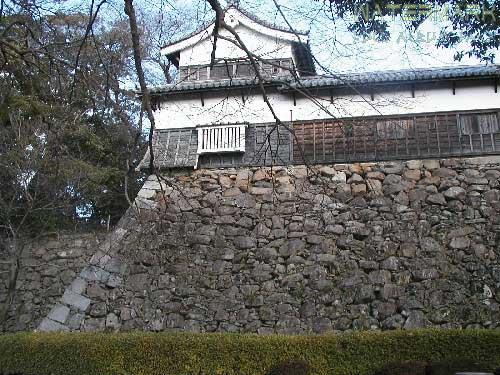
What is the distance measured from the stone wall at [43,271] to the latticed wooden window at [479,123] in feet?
31.0

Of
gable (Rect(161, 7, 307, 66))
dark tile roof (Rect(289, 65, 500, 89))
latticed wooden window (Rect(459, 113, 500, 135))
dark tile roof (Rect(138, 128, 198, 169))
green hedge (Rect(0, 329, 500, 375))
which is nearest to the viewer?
green hedge (Rect(0, 329, 500, 375))

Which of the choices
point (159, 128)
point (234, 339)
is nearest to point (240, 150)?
point (159, 128)

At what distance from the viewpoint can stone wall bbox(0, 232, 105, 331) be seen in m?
13.9

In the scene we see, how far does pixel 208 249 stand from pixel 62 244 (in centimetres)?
518

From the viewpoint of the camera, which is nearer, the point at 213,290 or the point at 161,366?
the point at 161,366

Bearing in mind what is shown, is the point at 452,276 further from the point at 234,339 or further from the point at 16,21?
the point at 16,21

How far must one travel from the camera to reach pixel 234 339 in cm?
817

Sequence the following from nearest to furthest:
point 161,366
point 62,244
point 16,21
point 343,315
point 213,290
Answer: point 16,21 → point 161,366 → point 343,315 → point 213,290 → point 62,244

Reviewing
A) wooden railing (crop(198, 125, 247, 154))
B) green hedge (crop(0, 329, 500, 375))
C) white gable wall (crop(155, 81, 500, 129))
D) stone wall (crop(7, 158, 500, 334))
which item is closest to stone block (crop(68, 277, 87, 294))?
stone wall (crop(7, 158, 500, 334))

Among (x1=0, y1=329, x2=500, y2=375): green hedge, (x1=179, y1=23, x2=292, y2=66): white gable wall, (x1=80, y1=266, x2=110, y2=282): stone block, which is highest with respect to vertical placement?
(x1=179, y1=23, x2=292, y2=66): white gable wall

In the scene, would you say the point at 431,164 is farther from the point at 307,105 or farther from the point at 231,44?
the point at 231,44

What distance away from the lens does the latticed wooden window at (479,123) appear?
11625mm

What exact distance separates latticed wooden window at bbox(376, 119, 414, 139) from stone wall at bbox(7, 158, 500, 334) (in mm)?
674

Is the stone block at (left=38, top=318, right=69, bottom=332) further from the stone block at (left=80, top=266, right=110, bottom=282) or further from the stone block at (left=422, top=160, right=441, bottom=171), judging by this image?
the stone block at (left=422, top=160, right=441, bottom=171)
